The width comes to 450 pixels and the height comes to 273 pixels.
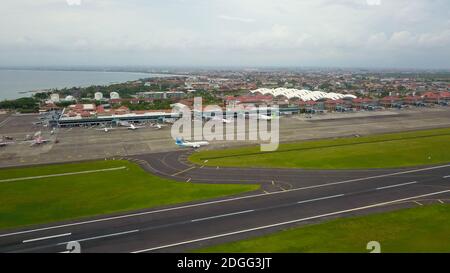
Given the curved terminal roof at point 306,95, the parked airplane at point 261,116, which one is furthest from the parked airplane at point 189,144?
the curved terminal roof at point 306,95

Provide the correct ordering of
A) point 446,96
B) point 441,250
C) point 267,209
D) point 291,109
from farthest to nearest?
point 446,96, point 291,109, point 267,209, point 441,250

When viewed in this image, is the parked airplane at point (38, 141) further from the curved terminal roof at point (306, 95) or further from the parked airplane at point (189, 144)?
the curved terminal roof at point (306, 95)

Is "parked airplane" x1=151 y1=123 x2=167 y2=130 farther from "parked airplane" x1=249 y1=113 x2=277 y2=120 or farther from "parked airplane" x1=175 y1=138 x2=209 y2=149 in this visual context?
"parked airplane" x1=249 y1=113 x2=277 y2=120

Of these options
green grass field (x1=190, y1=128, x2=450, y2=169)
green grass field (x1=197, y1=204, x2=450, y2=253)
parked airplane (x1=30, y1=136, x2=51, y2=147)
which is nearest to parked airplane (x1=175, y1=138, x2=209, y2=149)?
green grass field (x1=190, y1=128, x2=450, y2=169)

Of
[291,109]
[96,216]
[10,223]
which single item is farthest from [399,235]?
[291,109]

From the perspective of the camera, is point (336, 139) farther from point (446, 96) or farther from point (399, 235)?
point (446, 96)

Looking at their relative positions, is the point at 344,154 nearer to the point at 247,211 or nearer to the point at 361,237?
the point at 247,211

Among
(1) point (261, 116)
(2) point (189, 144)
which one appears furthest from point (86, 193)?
(1) point (261, 116)
